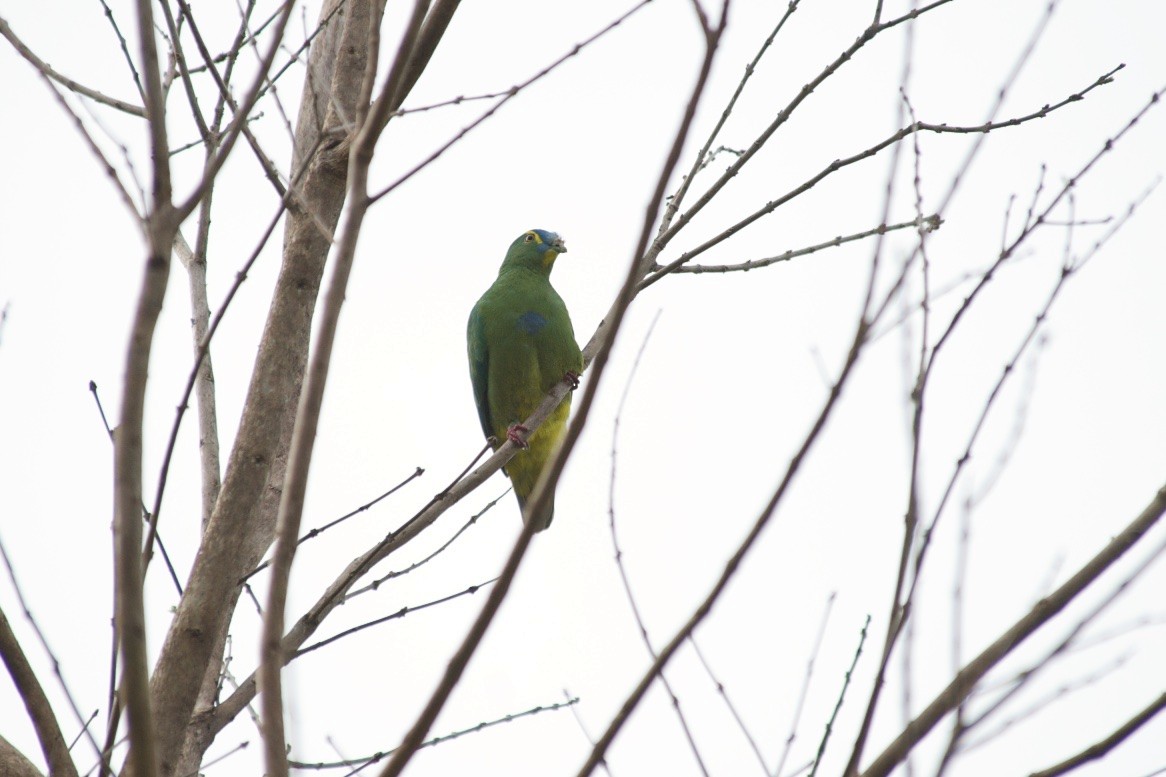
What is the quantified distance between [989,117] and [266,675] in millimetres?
1613

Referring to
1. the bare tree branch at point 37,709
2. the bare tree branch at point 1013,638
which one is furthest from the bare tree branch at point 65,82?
the bare tree branch at point 1013,638

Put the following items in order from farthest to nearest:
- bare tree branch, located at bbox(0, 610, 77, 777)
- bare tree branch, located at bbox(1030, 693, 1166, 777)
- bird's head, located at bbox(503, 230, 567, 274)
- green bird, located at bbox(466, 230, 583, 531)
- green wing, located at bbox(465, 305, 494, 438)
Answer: bird's head, located at bbox(503, 230, 567, 274) < green wing, located at bbox(465, 305, 494, 438) < green bird, located at bbox(466, 230, 583, 531) < bare tree branch, located at bbox(0, 610, 77, 777) < bare tree branch, located at bbox(1030, 693, 1166, 777)

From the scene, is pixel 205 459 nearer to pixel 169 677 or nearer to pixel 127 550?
pixel 169 677

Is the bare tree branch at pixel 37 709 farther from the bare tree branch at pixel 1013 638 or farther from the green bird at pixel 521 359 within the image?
the green bird at pixel 521 359

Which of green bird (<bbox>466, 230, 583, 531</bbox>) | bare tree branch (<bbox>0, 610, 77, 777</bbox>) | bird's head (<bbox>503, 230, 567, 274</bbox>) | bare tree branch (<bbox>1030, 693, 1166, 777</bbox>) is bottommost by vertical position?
bare tree branch (<bbox>1030, 693, 1166, 777</bbox>)

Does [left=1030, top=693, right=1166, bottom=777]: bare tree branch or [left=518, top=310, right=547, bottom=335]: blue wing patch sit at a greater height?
[left=518, top=310, right=547, bottom=335]: blue wing patch

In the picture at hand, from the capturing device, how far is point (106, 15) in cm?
358

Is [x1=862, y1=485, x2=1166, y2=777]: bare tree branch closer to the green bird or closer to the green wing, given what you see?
the green bird

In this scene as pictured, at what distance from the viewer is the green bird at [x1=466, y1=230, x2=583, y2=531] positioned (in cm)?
612

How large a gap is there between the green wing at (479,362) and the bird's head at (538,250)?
456 millimetres

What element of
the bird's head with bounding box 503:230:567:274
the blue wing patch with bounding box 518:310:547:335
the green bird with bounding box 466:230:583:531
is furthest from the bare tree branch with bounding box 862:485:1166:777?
the bird's head with bounding box 503:230:567:274

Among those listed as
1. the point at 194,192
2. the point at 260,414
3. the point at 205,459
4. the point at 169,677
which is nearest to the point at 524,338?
the point at 205,459

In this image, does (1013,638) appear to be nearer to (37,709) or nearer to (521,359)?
(37,709)

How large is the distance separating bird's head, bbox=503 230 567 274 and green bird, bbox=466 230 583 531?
0.35 ft
